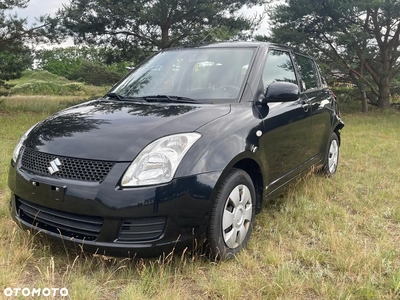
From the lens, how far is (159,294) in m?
2.14

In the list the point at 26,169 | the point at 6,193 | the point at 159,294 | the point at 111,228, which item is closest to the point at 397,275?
the point at 159,294

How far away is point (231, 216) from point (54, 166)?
1.21 m

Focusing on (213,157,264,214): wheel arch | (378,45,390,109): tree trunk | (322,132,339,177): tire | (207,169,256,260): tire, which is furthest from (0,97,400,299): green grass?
(378,45,390,109): tree trunk

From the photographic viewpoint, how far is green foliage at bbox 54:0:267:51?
12.4 meters

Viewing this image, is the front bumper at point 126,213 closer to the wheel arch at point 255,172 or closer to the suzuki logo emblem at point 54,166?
the suzuki logo emblem at point 54,166

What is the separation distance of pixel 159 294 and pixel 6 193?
2.62 metres

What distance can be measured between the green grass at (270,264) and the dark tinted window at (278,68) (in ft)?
4.10

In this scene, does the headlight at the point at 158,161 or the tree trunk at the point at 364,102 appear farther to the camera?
the tree trunk at the point at 364,102

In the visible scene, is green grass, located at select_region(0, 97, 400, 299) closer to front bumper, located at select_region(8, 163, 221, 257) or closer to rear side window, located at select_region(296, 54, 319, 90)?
front bumper, located at select_region(8, 163, 221, 257)

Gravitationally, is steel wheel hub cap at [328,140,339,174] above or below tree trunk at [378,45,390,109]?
below

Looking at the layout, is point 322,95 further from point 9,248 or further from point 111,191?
point 9,248

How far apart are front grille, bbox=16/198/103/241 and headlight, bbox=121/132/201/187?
0.34 meters

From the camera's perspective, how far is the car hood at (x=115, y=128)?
2.29m

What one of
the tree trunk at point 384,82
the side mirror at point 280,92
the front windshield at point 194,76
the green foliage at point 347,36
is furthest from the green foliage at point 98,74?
the side mirror at point 280,92
